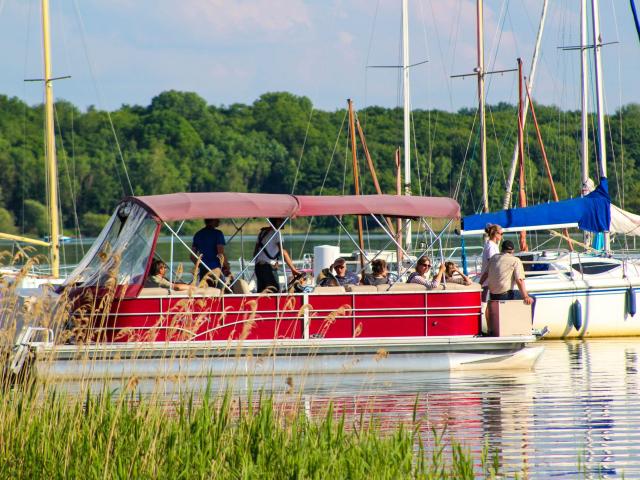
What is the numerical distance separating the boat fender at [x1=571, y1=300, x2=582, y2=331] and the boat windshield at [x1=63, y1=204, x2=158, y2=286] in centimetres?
975

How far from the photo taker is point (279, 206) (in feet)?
52.1

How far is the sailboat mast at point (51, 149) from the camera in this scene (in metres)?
27.9

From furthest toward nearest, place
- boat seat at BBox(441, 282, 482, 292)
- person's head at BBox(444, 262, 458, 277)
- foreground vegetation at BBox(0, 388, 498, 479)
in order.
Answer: person's head at BBox(444, 262, 458, 277) → boat seat at BBox(441, 282, 482, 292) → foreground vegetation at BBox(0, 388, 498, 479)

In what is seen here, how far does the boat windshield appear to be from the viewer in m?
15.2

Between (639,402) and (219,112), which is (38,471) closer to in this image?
(639,402)

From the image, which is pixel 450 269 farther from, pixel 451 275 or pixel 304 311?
pixel 304 311

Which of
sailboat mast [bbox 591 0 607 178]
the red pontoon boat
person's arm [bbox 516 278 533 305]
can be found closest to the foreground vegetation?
the red pontoon boat

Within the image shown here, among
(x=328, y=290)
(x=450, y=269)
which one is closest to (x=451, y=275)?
(x=450, y=269)

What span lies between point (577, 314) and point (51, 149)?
1308 cm

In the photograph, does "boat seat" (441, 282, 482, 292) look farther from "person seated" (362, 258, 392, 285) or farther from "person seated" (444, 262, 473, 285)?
"person seated" (362, 258, 392, 285)

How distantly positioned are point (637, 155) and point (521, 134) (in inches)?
1342

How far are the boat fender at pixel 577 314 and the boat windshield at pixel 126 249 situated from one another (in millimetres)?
9747

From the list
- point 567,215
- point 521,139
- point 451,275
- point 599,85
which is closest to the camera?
point 451,275

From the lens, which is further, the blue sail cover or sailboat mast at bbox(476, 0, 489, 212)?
sailboat mast at bbox(476, 0, 489, 212)
